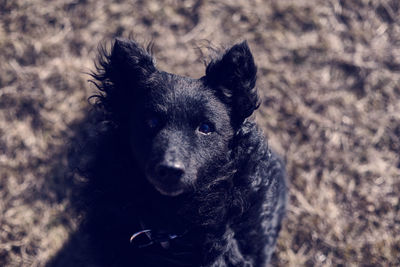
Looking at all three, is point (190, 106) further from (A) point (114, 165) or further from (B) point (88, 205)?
(B) point (88, 205)

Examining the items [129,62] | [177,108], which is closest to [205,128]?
[177,108]

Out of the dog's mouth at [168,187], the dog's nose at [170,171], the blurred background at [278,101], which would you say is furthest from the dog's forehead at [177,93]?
the blurred background at [278,101]

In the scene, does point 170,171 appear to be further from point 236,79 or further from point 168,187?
point 236,79

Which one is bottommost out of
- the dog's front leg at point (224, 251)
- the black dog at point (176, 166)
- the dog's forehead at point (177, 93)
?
the dog's front leg at point (224, 251)

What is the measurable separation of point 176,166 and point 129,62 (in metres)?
0.95

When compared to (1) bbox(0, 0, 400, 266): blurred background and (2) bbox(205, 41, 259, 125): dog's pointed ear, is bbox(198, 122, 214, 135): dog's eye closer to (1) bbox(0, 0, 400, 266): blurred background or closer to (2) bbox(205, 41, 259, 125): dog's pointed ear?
(2) bbox(205, 41, 259, 125): dog's pointed ear

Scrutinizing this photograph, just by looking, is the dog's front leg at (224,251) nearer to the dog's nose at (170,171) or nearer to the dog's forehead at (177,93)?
the dog's nose at (170,171)

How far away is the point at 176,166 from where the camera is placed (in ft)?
9.07

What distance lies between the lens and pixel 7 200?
14.7ft

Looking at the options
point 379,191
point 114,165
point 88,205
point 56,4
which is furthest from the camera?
point 56,4

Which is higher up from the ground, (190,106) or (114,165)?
(190,106)

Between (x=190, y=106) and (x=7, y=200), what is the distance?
2.89 meters

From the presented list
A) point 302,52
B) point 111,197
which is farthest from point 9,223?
point 302,52

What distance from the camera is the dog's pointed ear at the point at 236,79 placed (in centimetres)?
295
